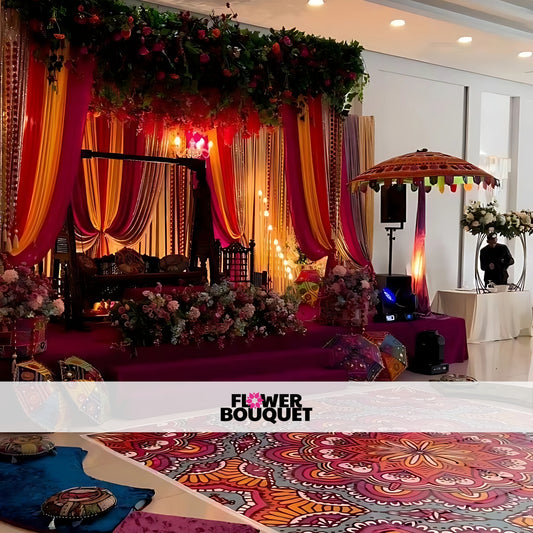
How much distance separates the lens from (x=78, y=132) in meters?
5.90

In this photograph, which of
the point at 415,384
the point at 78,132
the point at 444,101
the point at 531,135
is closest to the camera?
the point at 78,132

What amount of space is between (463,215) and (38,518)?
885 centimetres

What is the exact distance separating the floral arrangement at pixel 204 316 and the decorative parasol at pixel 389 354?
865 mm

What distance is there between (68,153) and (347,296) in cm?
309

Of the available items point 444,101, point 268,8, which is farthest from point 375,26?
point 444,101

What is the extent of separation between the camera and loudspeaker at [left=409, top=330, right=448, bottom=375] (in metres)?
7.48

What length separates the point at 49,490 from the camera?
3.90 metres

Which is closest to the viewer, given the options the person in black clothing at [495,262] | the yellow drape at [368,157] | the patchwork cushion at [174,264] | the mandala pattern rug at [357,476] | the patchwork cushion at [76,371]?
the mandala pattern rug at [357,476]

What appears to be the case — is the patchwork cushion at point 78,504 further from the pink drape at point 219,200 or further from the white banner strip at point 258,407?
the pink drape at point 219,200

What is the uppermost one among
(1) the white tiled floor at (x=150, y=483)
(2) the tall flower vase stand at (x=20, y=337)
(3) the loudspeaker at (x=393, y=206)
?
(3) the loudspeaker at (x=393, y=206)

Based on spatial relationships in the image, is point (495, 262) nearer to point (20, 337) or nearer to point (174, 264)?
point (174, 264)

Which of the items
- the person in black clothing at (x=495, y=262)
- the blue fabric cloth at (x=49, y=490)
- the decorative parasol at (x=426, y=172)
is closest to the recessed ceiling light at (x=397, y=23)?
the decorative parasol at (x=426, y=172)

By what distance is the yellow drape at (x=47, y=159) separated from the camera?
571 centimetres

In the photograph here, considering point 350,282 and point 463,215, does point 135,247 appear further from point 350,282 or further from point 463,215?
point 463,215
